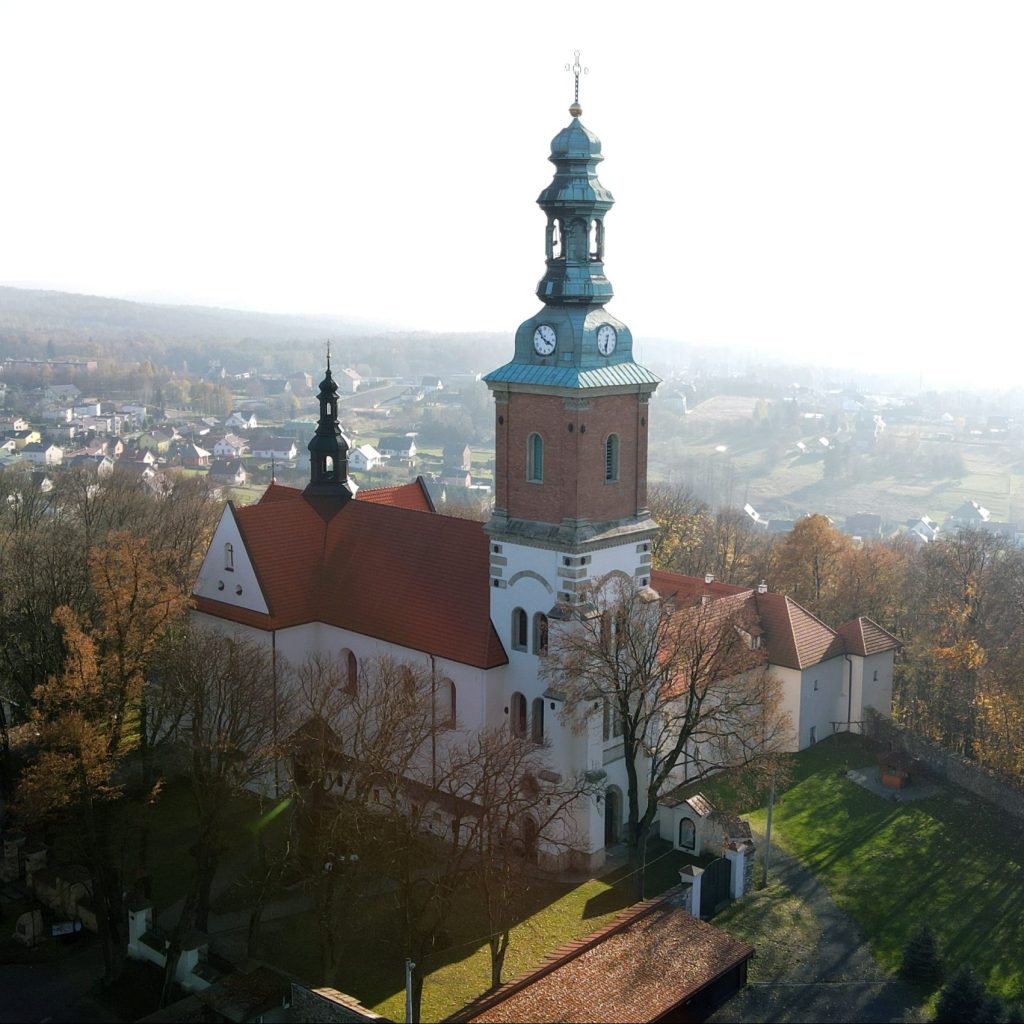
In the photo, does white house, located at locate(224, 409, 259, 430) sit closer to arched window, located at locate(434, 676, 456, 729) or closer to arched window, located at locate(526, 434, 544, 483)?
arched window, located at locate(434, 676, 456, 729)

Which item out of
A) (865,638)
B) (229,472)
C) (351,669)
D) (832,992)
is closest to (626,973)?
(832,992)

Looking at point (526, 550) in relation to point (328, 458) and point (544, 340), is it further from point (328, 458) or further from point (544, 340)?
point (328, 458)

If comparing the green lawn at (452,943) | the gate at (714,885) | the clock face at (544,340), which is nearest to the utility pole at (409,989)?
the green lawn at (452,943)

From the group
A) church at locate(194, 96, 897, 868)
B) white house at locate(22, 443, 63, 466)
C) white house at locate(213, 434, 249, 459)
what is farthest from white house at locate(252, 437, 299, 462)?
church at locate(194, 96, 897, 868)

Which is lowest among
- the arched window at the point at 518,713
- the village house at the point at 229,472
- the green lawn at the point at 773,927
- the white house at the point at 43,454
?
the green lawn at the point at 773,927

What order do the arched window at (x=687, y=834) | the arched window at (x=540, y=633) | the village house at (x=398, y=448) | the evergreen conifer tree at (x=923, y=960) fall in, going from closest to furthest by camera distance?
the evergreen conifer tree at (x=923, y=960), the arched window at (x=540, y=633), the arched window at (x=687, y=834), the village house at (x=398, y=448)

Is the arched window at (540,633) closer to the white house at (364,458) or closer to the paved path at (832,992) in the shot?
the paved path at (832,992)
